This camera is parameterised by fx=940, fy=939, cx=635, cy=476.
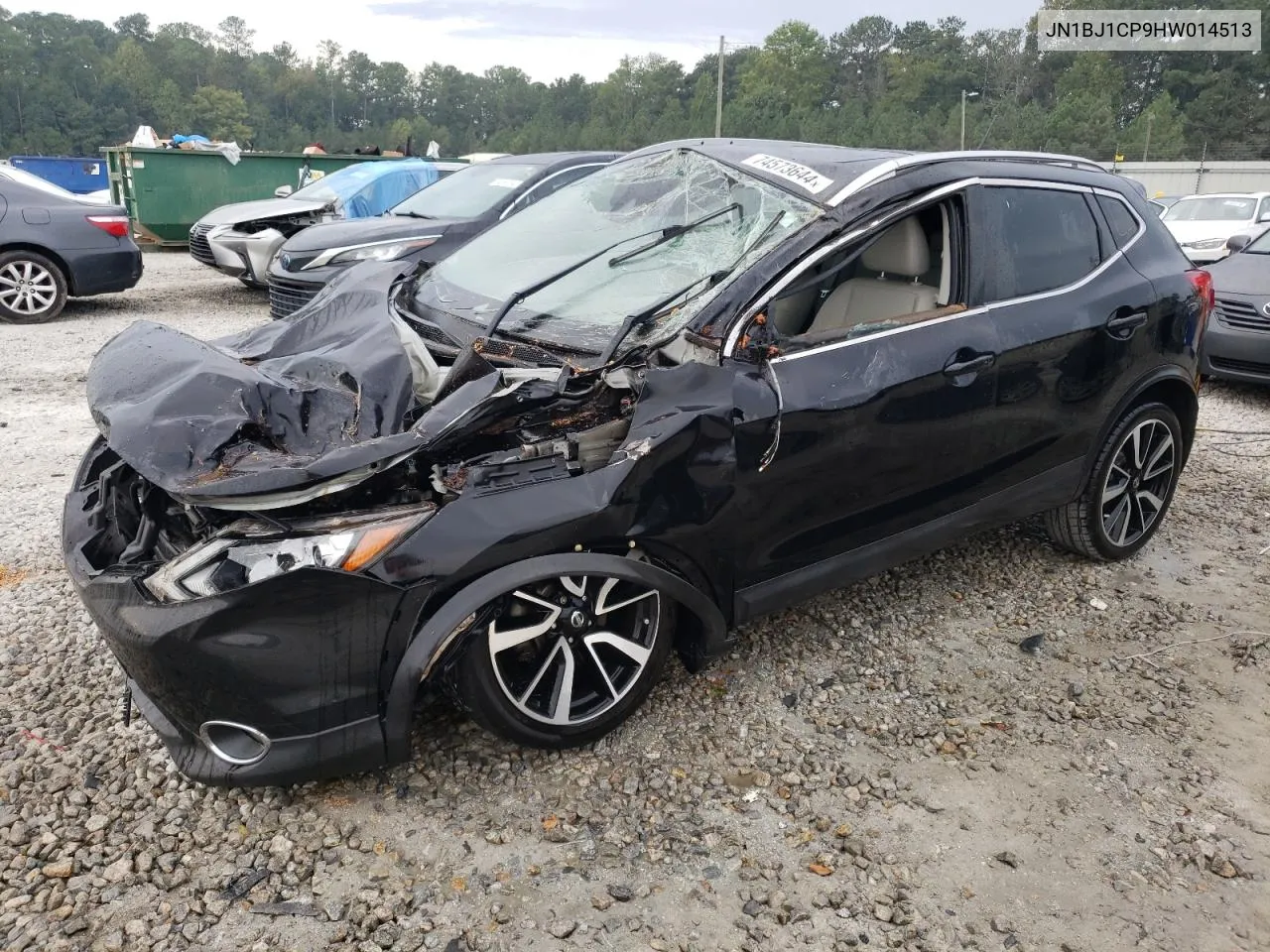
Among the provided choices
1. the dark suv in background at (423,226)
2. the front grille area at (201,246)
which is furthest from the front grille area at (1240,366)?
the front grille area at (201,246)

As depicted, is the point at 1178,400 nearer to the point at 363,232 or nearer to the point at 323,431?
the point at 323,431

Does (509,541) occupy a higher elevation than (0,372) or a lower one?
higher

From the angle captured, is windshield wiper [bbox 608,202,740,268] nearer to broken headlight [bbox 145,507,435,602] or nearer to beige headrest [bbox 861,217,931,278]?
beige headrest [bbox 861,217,931,278]

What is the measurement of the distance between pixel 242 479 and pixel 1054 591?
3.23 m

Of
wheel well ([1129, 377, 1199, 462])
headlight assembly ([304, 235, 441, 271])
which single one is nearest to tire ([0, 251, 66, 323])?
headlight assembly ([304, 235, 441, 271])

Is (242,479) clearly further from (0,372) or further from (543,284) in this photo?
(0,372)

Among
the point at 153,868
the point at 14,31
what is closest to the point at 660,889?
the point at 153,868

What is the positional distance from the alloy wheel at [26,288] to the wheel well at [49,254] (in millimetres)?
110

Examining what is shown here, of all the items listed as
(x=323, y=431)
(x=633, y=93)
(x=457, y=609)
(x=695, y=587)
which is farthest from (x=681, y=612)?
(x=633, y=93)

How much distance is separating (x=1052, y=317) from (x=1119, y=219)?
785 mm

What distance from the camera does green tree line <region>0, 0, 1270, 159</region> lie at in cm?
5900

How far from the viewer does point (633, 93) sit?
90.2 m

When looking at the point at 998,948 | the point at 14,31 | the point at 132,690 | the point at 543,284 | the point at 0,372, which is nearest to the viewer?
the point at 998,948

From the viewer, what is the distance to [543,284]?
3.31 m
